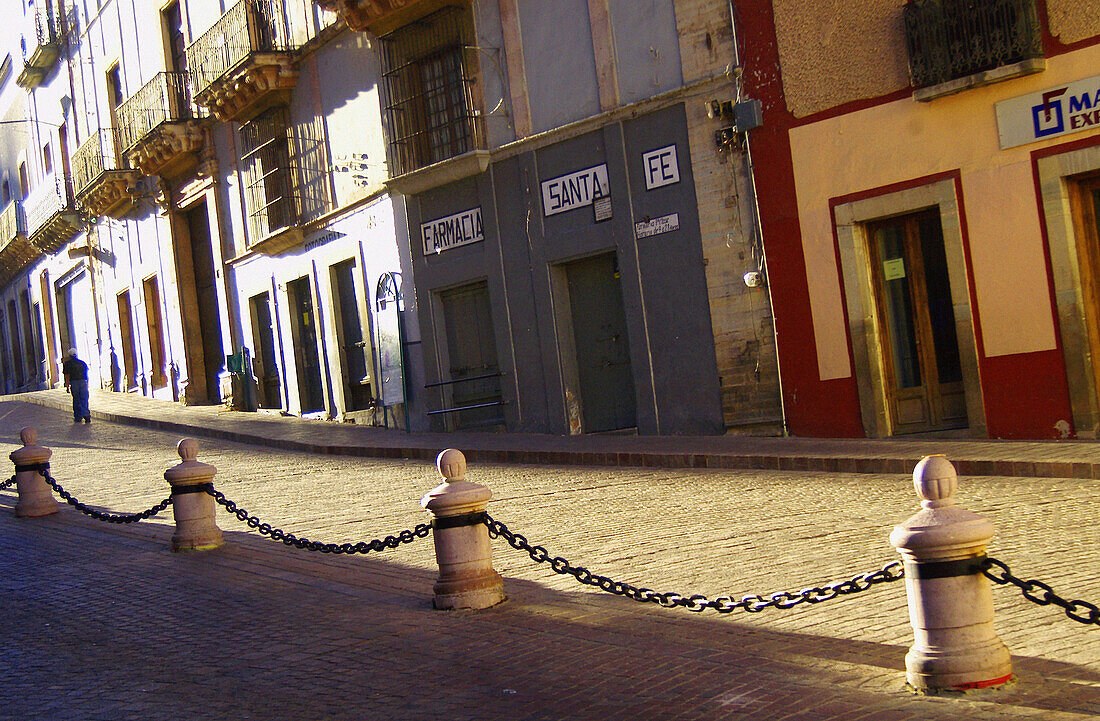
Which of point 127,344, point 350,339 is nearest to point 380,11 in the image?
point 350,339

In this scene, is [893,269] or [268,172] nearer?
[893,269]

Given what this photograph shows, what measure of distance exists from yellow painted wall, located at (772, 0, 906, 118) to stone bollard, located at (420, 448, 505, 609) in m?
8.35

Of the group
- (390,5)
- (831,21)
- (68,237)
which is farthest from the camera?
(68,237)

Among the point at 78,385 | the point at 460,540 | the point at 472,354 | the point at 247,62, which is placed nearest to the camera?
the point at 460,540

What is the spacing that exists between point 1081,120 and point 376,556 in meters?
7.77

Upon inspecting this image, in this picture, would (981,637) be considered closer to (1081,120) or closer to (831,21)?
(1081,120)

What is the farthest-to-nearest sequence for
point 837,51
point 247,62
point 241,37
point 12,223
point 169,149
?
point 12,223 < point 169,149 < point 241,37 < point 247,62 < point 837,51

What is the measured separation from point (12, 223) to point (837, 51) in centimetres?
3484

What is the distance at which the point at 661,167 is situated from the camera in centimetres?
1528

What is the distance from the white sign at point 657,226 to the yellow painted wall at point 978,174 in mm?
2029

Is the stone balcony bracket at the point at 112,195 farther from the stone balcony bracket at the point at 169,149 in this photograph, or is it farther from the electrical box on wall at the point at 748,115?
the electrical box on wall at the point at 748,115

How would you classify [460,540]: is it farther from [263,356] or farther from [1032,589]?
[263,356]

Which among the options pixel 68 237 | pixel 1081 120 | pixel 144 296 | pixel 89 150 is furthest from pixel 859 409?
pixel 68 237

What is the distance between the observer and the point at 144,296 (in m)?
30.0
